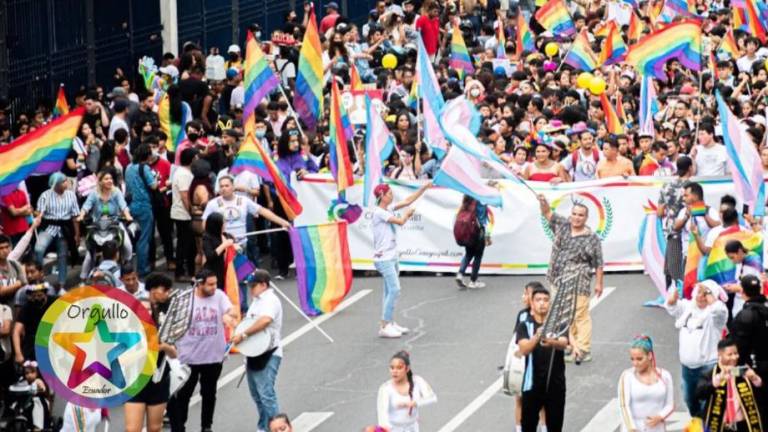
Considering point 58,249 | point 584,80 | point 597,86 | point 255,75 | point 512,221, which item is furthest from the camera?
point 584,80

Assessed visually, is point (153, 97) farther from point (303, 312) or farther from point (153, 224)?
point (303, 312)

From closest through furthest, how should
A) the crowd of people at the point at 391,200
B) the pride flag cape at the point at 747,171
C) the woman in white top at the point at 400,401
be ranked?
1. the woman in white top at the point at 400,401
2. the crowd of people at the point at 391,200
3. the pride flag cape at the point at 747,171

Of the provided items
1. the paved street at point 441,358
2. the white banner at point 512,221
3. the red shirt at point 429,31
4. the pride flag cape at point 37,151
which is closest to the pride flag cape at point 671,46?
the white banner at point 512,221

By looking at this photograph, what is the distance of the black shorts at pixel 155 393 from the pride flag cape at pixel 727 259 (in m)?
5.14

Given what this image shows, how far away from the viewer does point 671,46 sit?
26.5m

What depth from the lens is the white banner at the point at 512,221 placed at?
23906 millimetres

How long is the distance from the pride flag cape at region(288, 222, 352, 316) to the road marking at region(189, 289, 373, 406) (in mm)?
331

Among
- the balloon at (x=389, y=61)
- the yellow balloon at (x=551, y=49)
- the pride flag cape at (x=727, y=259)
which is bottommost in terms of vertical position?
the pride flag cape at (x=727, y=259)

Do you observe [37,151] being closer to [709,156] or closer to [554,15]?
[709,156]

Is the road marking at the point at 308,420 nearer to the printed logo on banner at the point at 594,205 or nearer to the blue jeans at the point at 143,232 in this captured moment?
the blue jeans at the point at 143,232

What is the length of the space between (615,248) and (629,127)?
4797 millimetres

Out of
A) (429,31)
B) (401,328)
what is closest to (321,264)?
(401,328)

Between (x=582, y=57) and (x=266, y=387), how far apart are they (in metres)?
13.9

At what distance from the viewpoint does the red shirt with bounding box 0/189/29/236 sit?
22.7m
